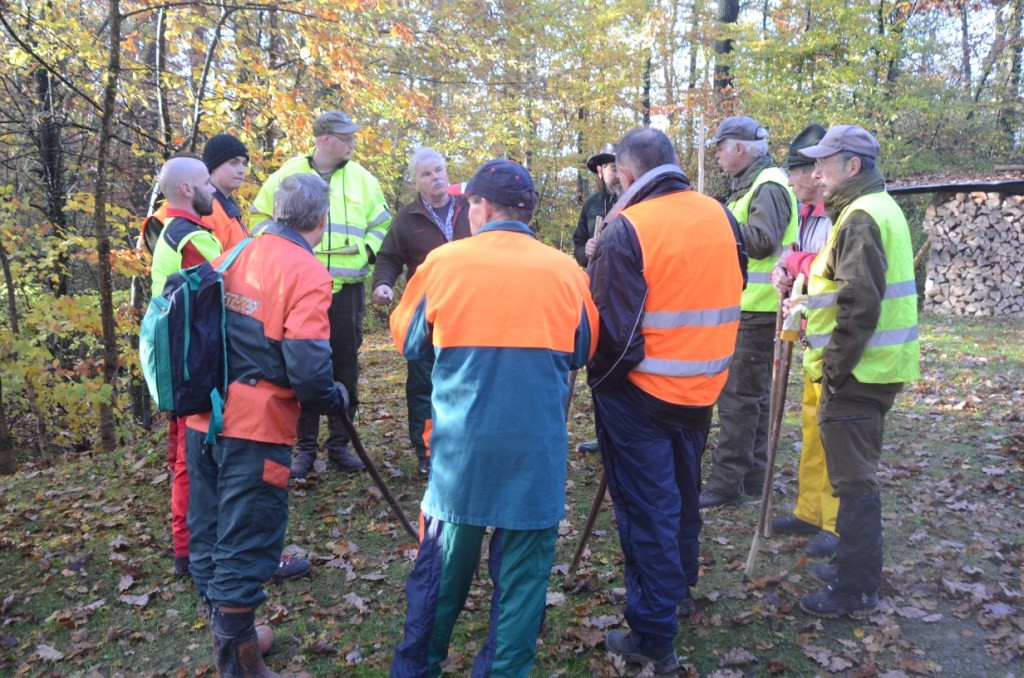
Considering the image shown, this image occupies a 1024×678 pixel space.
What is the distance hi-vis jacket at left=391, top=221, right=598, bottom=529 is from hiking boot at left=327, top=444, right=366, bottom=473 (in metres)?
3.02

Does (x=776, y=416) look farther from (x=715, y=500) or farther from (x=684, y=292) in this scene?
(x=684, y=292)

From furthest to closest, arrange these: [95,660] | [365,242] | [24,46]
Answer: [24,46]
[365,242]
[95,660]

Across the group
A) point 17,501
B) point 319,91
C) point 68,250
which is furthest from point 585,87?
point 17,501

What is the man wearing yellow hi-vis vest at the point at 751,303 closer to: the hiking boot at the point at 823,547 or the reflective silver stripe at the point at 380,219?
the hiking boot at the point at 823,547

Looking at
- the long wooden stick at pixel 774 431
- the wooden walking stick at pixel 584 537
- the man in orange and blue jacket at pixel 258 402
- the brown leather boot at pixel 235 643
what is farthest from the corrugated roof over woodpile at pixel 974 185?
the brown leather boot at pixel 235 643

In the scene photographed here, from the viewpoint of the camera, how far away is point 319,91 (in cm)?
1198

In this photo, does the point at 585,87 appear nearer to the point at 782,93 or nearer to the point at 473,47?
the point at 473,47

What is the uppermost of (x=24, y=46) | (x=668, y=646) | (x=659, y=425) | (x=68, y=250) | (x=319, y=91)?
(x=319, y=91)

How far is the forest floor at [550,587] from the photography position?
3.47 m

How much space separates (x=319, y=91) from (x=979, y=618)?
11.5 metres

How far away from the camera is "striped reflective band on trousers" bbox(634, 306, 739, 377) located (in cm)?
308

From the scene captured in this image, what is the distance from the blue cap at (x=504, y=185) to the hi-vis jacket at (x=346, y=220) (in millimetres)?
2522

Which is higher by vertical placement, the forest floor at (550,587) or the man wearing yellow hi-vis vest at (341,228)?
the man wearing yellow hi-vis vest at (341,228)

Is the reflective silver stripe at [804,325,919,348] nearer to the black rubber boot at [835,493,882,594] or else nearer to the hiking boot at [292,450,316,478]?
the black rubber boot at [835,493,882,594]
